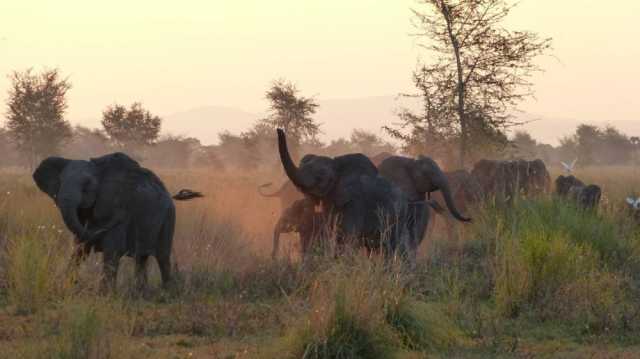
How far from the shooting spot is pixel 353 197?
1164 cm

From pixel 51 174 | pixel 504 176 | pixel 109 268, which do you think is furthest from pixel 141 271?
pixel 504 176

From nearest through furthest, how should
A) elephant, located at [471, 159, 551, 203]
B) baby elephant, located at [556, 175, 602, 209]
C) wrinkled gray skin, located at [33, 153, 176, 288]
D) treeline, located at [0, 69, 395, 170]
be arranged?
wrinkled gray skin, located at [33, 153, 176, 288] → baby elephant, located at [556, 175, 602, 209] → elephant, located at [471, 159, 551, 203] → treeline, located at [0, 69, 395, 170]

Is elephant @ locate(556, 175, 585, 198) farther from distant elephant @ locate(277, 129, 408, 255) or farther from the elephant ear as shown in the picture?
the elephant ear

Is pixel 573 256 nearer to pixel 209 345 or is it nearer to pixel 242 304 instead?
pixel 242 304

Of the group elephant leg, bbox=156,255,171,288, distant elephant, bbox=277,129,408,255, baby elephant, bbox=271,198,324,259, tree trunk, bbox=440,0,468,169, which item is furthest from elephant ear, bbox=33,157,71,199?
tree trunk, bbox=440,0,468,169

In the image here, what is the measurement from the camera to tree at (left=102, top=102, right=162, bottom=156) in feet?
150

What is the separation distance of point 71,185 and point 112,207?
1.64ft

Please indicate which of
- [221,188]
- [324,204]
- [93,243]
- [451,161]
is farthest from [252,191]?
[93,243]

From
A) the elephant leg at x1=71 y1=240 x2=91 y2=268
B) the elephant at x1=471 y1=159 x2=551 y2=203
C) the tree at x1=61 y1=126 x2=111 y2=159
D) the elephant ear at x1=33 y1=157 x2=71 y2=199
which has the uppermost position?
the tree at x1=61 y1=126 x2=111 y2=159

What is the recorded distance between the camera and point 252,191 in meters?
24.7

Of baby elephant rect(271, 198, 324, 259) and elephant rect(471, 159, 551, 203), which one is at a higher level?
elephant rect(471, 159, 551, 203)

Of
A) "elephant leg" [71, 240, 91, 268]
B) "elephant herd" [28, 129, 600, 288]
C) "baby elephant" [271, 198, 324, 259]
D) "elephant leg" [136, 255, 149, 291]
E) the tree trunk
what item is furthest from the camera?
the tree trunk

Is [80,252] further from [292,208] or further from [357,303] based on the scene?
[357,303]

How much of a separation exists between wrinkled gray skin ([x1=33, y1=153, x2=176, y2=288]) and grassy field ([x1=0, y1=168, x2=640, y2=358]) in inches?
11.6
